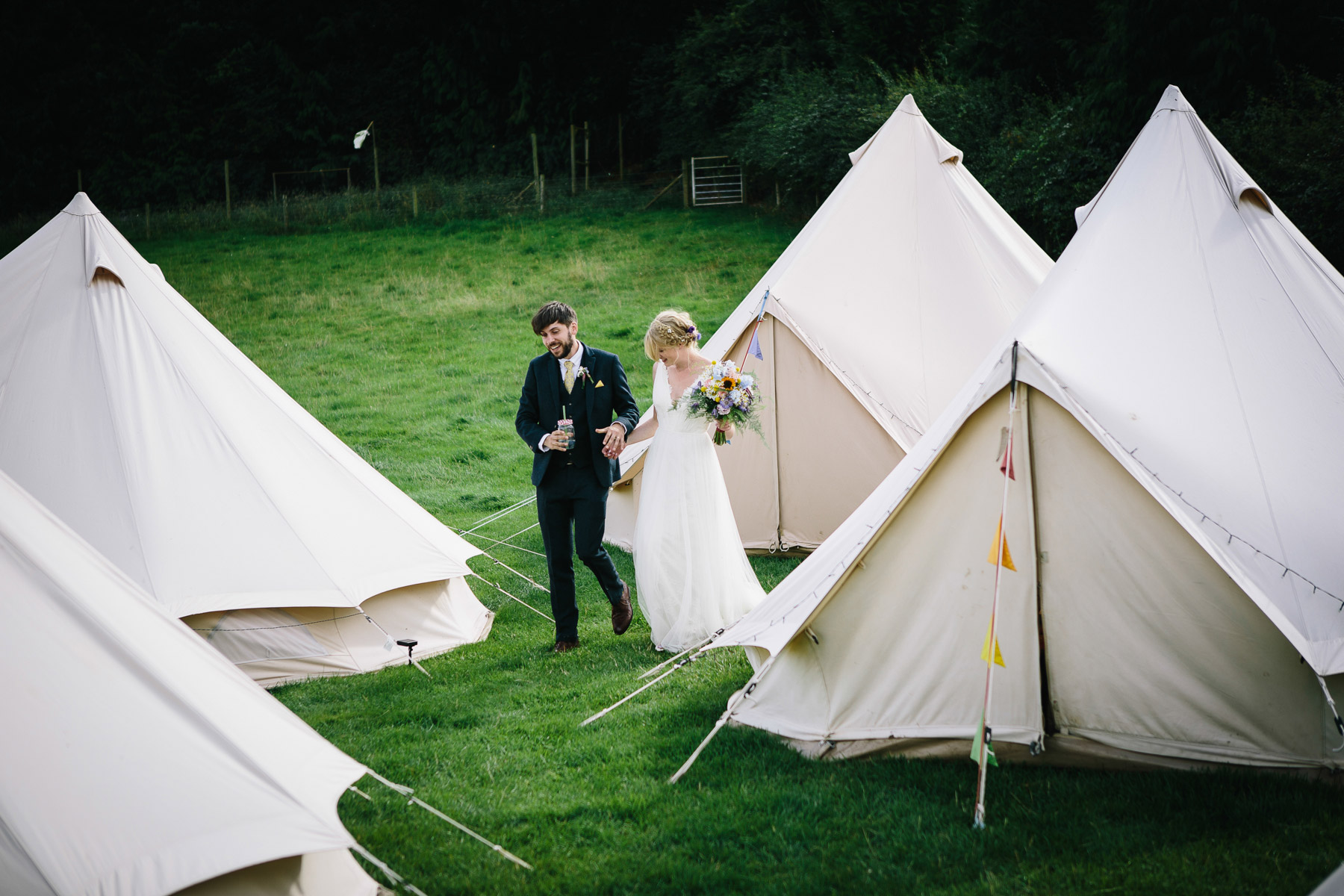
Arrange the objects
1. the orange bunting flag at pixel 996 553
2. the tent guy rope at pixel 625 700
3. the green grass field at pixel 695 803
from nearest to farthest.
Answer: the green grass field at pixel 695 803 → the orange bunting flag at pixel 996 553 → the tent guy rope at pixel 625 700

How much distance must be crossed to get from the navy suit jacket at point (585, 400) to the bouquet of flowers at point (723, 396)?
13.1 inches

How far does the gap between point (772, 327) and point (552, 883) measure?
494cm

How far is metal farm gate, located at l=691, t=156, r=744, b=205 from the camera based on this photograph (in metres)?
24.4

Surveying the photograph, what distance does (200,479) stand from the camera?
539cm

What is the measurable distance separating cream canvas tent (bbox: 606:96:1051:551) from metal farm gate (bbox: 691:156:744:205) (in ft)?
55.1

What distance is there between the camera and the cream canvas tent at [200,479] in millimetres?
5199

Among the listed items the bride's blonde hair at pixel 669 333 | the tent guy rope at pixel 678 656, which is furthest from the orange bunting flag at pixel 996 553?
the bride's blonde hair at pixel 669 333

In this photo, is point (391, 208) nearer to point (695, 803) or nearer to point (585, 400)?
point (585, 400)

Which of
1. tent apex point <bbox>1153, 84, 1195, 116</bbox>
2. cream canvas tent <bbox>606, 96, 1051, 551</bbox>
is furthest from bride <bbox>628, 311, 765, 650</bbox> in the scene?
tent apex point <bbox>1153, 84, 1195, 116</bbox>

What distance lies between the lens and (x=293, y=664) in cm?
531

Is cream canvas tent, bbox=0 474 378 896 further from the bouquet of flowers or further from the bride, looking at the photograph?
the bouquet of flowers

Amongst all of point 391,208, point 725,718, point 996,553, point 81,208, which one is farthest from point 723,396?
point 391,208

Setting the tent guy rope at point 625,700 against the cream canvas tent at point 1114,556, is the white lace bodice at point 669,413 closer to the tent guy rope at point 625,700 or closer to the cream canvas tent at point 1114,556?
the tent guy rope at point 625,700

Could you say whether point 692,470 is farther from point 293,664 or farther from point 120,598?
point 120,598
